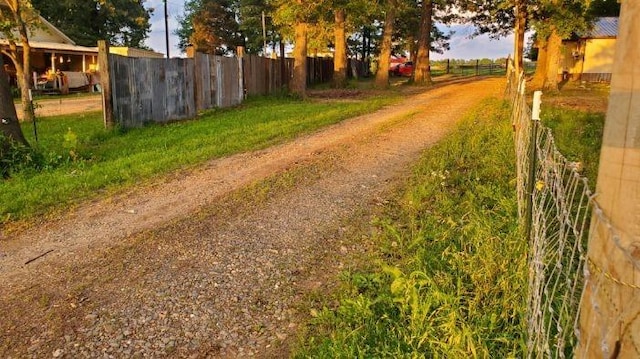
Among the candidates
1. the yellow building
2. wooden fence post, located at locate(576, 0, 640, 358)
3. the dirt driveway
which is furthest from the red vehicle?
wooden fence post, located at locate(576, 0, 640, 358)

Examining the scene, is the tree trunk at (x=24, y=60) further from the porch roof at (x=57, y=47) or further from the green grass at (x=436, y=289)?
the porch roof at (x=57, y=47)

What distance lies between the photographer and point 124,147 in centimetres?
980

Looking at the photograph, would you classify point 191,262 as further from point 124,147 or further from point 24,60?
point 24,60

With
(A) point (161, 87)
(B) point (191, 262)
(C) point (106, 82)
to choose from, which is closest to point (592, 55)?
(A) point (161, 87)

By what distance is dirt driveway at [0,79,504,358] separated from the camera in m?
3.42

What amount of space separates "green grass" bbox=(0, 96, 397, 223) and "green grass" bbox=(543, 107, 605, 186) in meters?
5.09

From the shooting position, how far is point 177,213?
5855mm

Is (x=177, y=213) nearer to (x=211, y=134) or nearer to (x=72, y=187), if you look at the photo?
(x=72, y=187)

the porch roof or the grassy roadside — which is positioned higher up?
the porch roof

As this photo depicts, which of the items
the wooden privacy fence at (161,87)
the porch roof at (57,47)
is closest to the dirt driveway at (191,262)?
the wooden privacy fence at (161,87)

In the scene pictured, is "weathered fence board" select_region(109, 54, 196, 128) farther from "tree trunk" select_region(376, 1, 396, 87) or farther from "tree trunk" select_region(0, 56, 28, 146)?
"tree trunk" select_region(376, 1, 396, 87)

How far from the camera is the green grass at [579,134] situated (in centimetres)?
823

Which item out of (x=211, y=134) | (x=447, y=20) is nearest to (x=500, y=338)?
(x=211, y=134)

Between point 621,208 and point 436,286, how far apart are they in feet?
6.82
